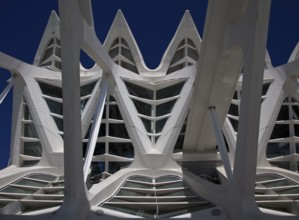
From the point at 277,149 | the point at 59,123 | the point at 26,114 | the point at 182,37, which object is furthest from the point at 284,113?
the point at 26,114

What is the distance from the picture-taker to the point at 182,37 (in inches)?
1043

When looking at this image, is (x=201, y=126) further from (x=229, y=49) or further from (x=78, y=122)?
(x=78, y=122)

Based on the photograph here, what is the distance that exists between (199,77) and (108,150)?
8.79m

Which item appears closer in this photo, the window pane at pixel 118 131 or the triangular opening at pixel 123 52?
the window pane at pixel 118 131

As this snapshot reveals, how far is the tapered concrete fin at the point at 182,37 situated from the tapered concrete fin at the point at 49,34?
35.8 ft

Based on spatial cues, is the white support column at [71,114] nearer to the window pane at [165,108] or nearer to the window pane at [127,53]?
the window pane at [165,108]

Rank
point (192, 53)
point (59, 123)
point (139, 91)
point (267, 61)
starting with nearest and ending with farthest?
point (59, 123), point (139, 91), point (192, 53), point (267, 61)

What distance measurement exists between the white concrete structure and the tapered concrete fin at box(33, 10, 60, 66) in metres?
0.11

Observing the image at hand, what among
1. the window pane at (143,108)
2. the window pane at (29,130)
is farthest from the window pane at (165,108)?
the window pane at (29,130)

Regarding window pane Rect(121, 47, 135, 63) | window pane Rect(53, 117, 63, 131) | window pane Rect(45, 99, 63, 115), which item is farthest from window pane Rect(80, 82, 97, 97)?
window pane Rect(121, 47, 135, 63)

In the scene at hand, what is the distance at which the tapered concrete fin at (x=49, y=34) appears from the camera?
26.2 metres

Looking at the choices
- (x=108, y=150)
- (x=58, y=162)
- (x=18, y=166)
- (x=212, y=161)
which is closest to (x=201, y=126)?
(x=212, y=161)

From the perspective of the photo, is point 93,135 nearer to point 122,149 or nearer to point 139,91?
point 122,149

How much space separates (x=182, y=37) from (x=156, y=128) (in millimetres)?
10775
